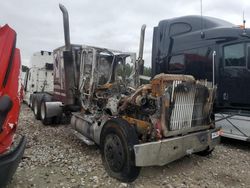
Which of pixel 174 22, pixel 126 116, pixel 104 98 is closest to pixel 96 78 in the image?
pixel 104 98

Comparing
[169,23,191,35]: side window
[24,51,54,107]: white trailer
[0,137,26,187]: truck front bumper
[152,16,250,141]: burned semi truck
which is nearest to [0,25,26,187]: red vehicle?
[0,137,26,187]: truck front bumper

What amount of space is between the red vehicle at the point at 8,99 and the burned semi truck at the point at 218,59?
407 centimetres

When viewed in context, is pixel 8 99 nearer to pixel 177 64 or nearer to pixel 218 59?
pixel 218 59

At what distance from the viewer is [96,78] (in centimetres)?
591

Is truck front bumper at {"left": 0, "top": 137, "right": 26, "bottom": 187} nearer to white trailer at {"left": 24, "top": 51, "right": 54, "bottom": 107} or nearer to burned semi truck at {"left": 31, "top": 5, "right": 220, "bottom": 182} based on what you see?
burned semi truck at {"left": 31, "top": 5, "right": 220, "bottom": 182}

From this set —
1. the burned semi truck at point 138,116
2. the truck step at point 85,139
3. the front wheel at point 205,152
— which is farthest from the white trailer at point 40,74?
the front wheel at point 205,152

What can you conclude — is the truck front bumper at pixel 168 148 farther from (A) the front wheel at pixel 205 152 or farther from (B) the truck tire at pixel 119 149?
(A) the front wheel at pixel 205 152

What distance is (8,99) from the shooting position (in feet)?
9.06

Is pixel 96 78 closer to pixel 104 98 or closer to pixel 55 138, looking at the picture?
pixel 104 98

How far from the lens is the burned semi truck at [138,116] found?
3945mm

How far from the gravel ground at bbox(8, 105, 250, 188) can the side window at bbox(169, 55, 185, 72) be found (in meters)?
2.33

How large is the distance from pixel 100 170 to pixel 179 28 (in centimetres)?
469

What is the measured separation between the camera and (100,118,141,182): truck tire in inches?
154

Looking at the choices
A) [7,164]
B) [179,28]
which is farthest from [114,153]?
[179,28]
